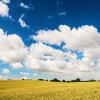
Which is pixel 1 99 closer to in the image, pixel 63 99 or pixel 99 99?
pixel 63 99

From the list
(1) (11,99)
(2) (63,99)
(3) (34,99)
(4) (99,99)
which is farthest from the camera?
(1) (11,99)

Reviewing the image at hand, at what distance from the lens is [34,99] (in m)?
27.8

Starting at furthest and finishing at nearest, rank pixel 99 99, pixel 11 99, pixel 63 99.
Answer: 1. pixel 11 99
2. pixel 63 99
3. pixel 99 99

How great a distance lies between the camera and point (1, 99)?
103ft

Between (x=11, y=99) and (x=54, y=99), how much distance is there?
6.77 metres

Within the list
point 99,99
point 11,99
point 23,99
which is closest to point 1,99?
point 11,99

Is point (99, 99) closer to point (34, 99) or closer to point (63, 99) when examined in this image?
point (63, 99)

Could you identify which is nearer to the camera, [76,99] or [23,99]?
[76,99]

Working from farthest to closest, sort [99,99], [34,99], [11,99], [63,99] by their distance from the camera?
[11,99] < [34,99] < [63,99] < [99,99]

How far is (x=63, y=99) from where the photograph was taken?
24.8m

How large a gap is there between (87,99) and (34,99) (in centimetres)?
702

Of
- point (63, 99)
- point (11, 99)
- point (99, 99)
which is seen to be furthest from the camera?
point (11, 99)

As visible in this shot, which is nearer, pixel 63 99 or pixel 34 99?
pixel 63 99

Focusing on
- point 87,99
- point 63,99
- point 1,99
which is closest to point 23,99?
point 1,99
